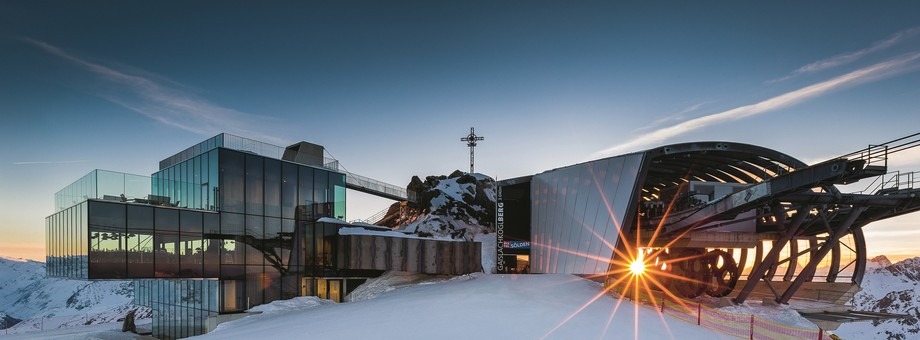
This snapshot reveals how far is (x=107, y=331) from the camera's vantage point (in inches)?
1564

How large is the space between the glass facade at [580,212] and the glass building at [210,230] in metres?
13.1

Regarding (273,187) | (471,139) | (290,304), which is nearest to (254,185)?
(273,187)

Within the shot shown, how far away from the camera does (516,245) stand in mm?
43750

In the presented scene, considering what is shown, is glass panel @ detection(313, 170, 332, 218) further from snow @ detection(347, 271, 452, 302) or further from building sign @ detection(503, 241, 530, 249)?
building sign @ detection(503, 241, 530, 249)

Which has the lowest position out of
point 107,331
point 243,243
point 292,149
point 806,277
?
point 107,331

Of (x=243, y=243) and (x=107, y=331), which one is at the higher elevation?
(x=243, y=243)

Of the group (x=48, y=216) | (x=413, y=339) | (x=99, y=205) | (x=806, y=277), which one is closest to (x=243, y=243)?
(x=99, y=205)

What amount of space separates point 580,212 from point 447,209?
27848mm

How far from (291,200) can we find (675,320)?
23.8 m

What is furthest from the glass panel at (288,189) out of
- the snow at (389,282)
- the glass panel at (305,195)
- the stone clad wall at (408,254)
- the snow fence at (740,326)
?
the snow fence at (740,326)

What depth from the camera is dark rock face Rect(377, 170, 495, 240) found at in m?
59.8

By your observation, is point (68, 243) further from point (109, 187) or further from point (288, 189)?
point (288, 189)

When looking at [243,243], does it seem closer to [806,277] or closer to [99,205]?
[99,205]

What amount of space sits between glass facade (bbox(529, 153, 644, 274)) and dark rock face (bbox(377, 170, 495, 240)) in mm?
18001
